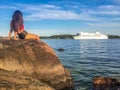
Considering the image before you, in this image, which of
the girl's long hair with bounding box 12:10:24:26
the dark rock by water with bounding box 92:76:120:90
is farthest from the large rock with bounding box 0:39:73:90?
the dark rock by water with bounding box 92:76:120:90

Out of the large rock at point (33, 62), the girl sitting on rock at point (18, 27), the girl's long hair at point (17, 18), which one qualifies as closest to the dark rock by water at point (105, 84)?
the large rock at point (33, 62)

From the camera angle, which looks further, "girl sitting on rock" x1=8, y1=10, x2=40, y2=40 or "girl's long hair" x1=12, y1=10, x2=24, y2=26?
"girl sitting on rock" x1=8, y1=10, x2=40, y2=40

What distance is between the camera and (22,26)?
18922mm

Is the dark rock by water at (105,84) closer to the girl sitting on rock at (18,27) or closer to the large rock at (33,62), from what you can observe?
the large rock at (33,62)

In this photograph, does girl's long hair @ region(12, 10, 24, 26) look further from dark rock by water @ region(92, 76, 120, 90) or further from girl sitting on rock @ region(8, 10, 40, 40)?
dark rock by water @ region(92, 76, 120, 90)

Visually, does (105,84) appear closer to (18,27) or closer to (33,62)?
(33,62)

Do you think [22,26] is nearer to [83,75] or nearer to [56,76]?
[56,76]

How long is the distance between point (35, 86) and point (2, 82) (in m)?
1.39

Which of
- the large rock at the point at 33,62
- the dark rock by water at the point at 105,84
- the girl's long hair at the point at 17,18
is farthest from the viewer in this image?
the dark rock by water at the point at 105,84

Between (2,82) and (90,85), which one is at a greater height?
(2,82)

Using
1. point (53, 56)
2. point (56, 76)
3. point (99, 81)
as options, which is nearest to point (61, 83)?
point (56, 76)

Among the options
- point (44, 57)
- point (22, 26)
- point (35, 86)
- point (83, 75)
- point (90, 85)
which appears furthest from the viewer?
point (83, 75)

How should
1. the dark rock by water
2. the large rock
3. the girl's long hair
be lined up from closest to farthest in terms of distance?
the large rock → the girl's long hair → the dark rock by water

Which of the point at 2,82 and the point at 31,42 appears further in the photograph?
the point at 31,42
